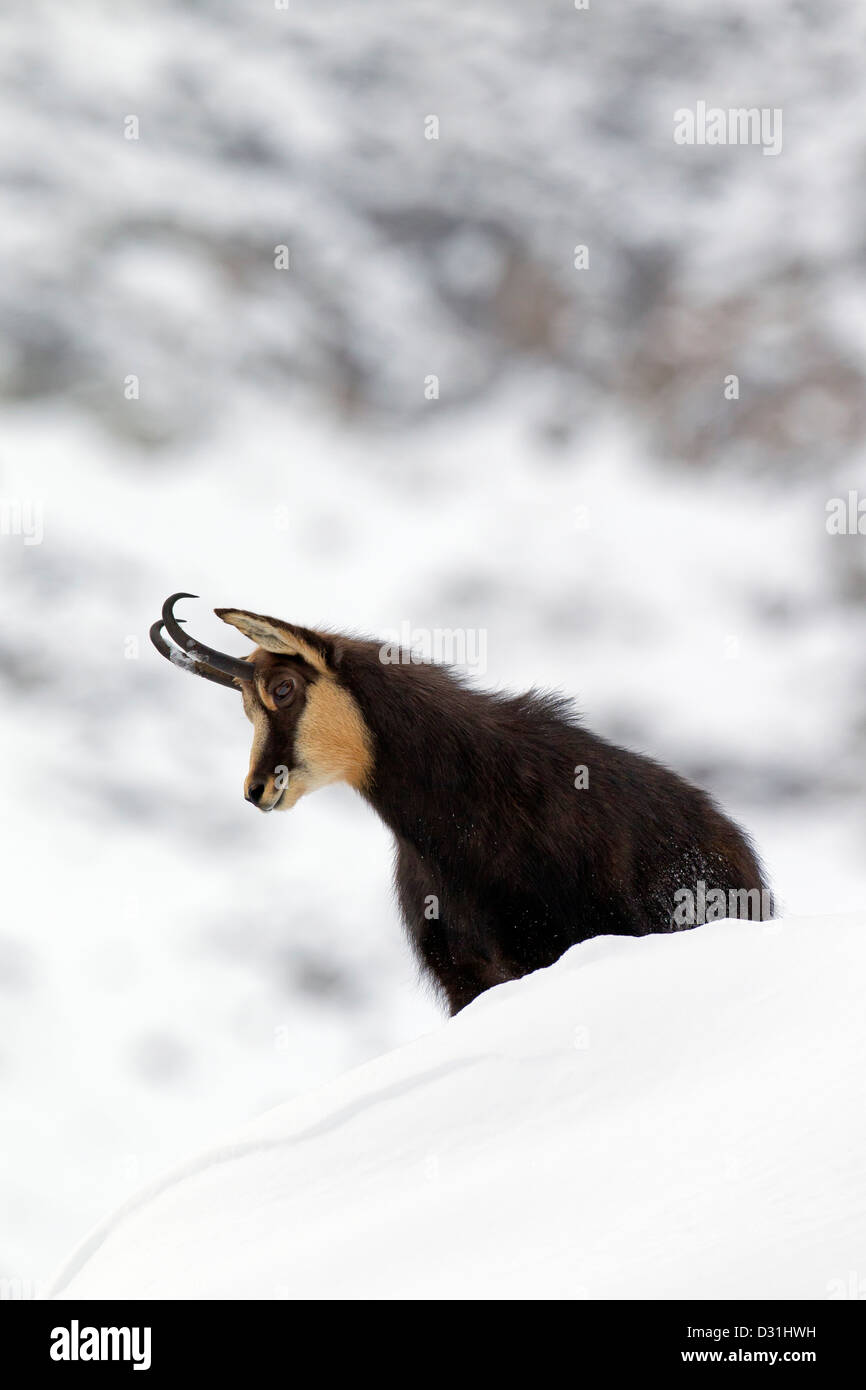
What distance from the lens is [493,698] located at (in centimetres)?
A: 705

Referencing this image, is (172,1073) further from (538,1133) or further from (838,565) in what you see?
(538,1133)

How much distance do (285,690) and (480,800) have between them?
104 centimetres

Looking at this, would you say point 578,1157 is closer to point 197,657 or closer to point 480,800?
point 480,800

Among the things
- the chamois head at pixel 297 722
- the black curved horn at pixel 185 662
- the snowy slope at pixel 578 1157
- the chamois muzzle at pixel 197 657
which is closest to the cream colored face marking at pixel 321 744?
the chamois head at pixel 297 722

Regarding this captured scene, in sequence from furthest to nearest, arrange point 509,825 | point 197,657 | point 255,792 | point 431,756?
point 197,657
point 255,792
point 431,756
point 509,825

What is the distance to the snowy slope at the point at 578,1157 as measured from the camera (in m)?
3.37

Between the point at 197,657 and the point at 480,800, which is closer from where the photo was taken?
the point at 480,800

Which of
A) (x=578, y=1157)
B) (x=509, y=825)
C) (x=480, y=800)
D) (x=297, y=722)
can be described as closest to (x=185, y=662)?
(x=297, y=722)

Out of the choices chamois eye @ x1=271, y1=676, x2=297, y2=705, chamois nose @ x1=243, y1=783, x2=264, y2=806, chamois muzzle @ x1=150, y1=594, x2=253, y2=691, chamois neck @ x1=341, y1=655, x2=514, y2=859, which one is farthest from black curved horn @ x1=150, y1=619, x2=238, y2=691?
chamois neck @ x1=341, y1=655, x2=514, y2=859

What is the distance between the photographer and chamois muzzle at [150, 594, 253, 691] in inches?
274

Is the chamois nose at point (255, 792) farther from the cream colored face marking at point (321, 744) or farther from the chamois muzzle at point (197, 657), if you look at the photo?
the chamois muzzle at point (197, 657)

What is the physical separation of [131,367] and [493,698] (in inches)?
2479

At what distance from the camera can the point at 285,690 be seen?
22.5 feet

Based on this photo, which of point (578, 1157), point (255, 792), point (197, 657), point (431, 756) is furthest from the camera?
point (197, 657)
